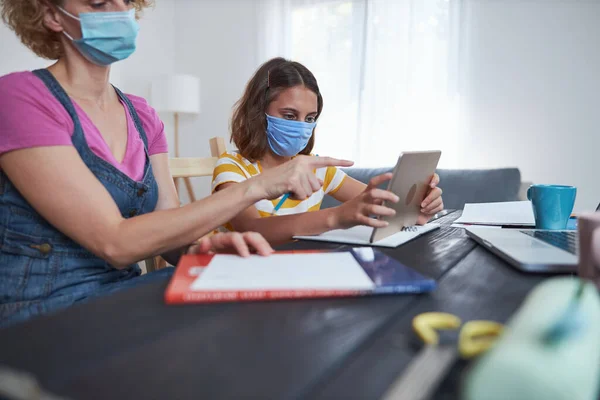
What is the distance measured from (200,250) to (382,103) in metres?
2.86

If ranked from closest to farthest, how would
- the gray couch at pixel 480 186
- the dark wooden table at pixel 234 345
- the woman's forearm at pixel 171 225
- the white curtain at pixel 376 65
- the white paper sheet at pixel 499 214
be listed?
the dark wooden table at pixel 234 345, the woman's forearm at pixel 171 225, the white paper sheet at pixel 499 214, the gray couch at pixel 480 186, the white curtain at pixel 376 65

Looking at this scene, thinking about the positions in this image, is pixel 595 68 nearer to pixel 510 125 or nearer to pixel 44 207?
pixel 510 125

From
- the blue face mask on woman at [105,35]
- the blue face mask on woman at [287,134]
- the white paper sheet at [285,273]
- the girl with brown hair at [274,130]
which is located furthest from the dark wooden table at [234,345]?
the blue face mask on woman at [287,134]

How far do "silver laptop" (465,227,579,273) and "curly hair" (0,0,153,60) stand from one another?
37.1 inches

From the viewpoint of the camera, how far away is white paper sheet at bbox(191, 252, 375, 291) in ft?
1.56

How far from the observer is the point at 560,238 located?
810 mm

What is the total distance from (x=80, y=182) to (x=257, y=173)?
0.78 metres

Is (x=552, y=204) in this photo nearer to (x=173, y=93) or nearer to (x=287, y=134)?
(x=287, y=134)

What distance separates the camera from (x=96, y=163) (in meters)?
0.84

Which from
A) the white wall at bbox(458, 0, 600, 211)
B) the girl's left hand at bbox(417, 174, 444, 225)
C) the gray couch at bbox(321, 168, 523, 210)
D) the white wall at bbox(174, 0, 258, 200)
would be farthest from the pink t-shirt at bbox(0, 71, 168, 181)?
the white wall at bbox(174, 0, 258, 200)

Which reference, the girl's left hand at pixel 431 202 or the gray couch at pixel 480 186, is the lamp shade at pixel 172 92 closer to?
the gray couch at pixel 480 186

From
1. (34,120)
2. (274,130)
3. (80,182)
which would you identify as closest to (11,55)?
(274,130)

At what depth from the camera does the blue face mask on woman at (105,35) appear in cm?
90

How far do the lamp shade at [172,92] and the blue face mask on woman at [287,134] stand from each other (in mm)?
2369
